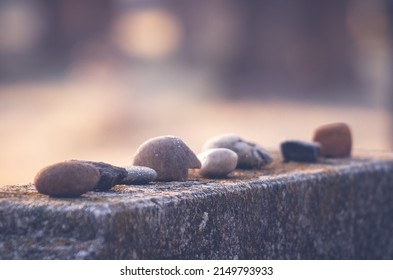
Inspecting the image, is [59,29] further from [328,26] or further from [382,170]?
[382,170]

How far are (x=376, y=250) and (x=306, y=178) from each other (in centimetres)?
70

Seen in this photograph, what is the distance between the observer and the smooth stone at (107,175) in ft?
7.83

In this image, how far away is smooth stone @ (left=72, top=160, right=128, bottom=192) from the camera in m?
2.39

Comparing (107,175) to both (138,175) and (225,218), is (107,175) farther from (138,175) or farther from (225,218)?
(225,218)

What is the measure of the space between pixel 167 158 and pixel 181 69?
37.2ft

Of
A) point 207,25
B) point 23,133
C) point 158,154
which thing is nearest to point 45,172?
point 158,154

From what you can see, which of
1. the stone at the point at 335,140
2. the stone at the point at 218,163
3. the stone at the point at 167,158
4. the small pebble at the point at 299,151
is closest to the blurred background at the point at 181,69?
the stone at the point at 335,140

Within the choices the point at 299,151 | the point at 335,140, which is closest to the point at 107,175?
the point at 299,151

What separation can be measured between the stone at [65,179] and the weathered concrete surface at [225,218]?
3 cm

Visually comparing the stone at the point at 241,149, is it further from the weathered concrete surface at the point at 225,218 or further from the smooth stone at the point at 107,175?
the smooth stone at the point at 107,175

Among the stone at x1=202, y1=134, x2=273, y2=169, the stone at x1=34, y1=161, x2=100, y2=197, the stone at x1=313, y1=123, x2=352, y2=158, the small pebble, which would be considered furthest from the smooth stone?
the stone at x1=313, y1=123, x2=352, y2=158

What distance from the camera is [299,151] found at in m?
3.42

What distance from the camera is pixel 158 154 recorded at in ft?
8.79

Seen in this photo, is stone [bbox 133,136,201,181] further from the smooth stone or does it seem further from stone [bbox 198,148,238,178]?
the smooth stone
